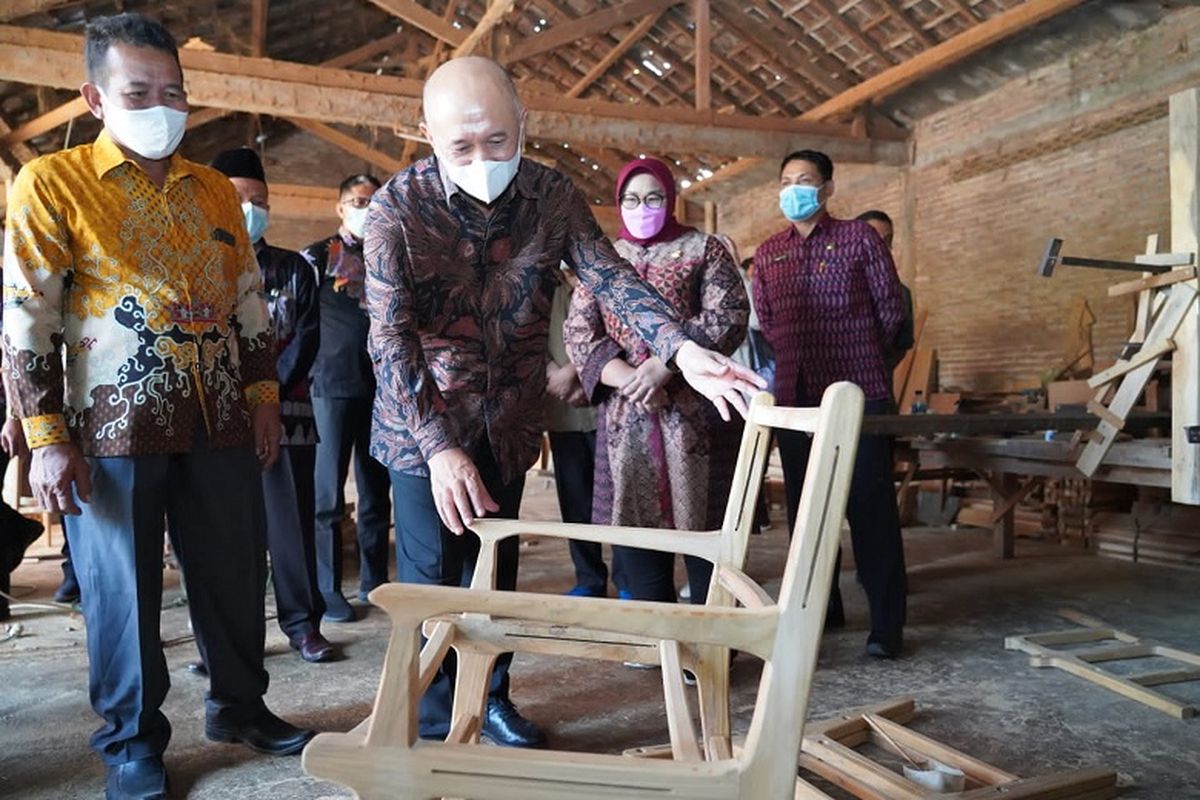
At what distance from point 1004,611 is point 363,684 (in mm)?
2598

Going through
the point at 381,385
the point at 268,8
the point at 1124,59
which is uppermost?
the point at 268,8

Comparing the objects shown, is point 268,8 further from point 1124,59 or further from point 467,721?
point 467,721

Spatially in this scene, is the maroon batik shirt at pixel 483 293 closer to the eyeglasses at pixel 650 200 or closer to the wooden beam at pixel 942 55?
the eyeglasses at pixel 650 200

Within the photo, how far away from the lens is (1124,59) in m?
7.53

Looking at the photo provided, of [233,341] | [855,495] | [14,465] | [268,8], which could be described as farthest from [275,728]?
[268,8]

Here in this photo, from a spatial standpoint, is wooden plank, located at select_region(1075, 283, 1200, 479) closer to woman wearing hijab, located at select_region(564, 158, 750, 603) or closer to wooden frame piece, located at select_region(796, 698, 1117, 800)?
wooden frame piece, located at select_region(796, 698, 1117, 800)

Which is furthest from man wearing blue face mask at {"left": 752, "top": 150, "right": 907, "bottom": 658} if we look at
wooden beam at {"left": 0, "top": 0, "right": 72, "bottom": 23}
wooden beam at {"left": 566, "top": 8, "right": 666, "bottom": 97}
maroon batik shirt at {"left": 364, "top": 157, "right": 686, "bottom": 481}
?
wooden beam at {"left": 566, "top": 8, "right": 666, "bottom": 97}

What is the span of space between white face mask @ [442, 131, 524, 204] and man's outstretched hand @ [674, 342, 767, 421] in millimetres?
521

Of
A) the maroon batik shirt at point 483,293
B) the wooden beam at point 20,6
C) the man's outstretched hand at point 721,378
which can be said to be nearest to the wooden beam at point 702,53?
the wooden beam at point 20,6

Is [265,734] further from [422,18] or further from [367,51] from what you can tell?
[367,51]

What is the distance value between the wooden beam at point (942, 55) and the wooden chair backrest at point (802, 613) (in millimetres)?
7322

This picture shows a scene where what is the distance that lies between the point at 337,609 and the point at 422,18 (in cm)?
622

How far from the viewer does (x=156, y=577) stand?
1.90m

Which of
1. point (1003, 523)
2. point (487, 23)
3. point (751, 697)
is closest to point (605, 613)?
point (751, 697)
